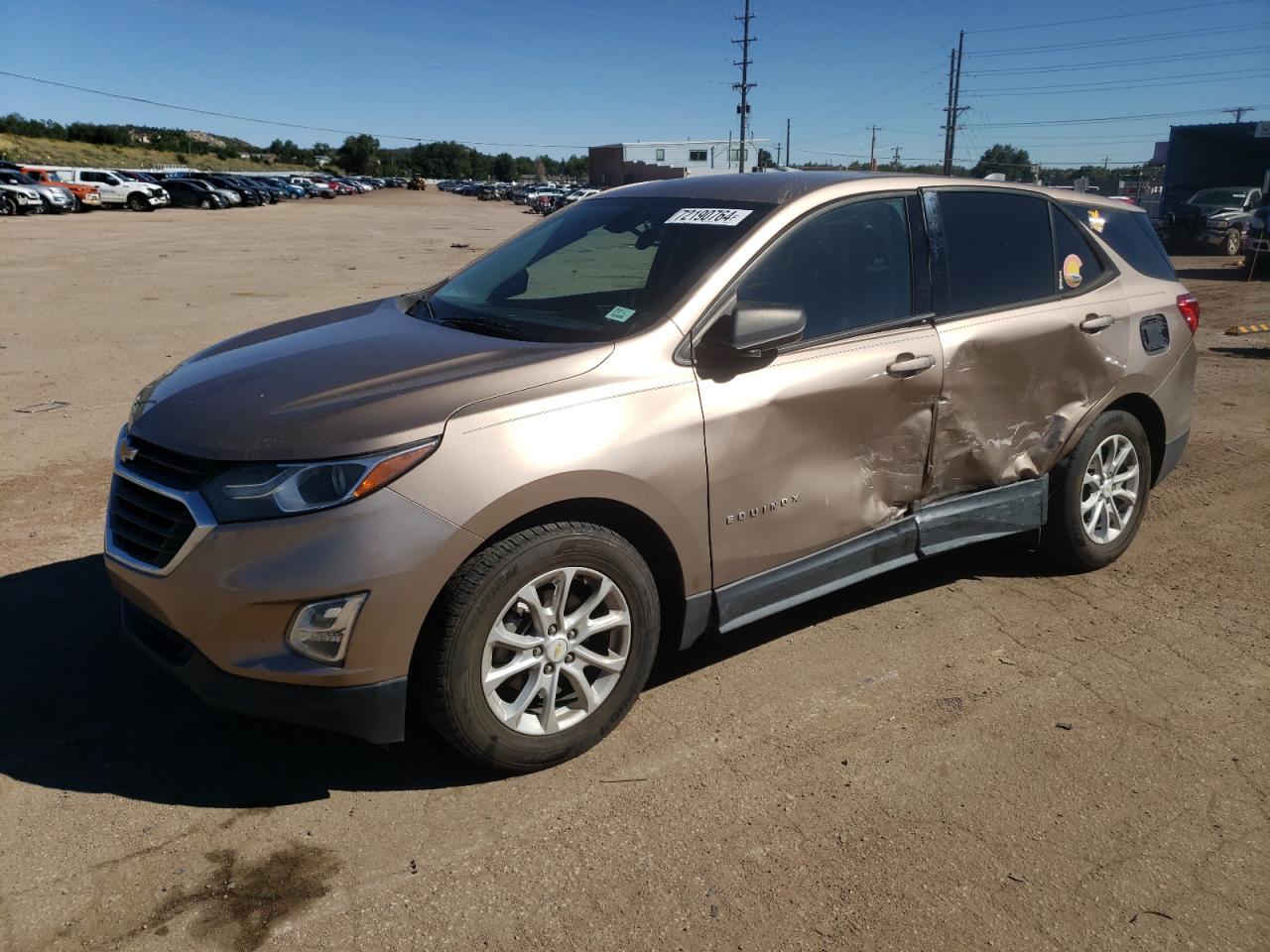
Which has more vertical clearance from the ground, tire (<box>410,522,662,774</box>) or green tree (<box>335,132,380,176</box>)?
green tree (<box>335,132,380,176</box>)

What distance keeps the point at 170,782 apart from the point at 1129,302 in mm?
4568

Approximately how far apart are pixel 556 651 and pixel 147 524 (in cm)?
128

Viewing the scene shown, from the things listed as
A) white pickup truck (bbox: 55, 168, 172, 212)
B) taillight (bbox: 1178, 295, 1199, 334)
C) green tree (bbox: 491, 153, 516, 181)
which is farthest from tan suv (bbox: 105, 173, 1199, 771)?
green tree (bbox: 491, 153, 516, 181)

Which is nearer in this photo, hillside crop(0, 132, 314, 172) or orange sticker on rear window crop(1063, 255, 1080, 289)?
orange sticker on rear window crop(1063, 255, 1080, 289)

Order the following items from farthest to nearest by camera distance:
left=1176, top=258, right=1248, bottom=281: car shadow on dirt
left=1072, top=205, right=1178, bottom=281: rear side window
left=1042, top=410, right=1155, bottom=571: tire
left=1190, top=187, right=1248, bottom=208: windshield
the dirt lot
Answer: left=1190, top=187, right=1248, bottom=208: windshield < left=1176, top=258, right=1248, bottom=281: car shadow on dirt < left=1072, top=205, right=1178, bottom=281: rear side window < left=1042, top=410, right=1155, bottom=571: tire < the dirt lot

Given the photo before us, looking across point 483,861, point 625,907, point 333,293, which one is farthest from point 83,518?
point 333,293

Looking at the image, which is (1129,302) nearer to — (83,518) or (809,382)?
(809,382)

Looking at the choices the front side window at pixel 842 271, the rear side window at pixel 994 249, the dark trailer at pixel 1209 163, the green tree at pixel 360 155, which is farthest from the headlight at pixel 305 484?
the green tree at pixel 360 155

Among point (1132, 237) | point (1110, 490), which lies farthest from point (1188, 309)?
point (1110, 490)

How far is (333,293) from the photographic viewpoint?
51.5 feet

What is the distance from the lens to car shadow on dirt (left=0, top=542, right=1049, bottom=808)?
10.2 feet

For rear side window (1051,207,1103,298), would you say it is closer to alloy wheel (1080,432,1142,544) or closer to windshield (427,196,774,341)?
alloy wheel (1080,432,1142,544)

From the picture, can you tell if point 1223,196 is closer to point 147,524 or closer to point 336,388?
point 336,388

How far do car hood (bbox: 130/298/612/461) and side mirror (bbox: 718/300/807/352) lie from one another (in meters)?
0.43
